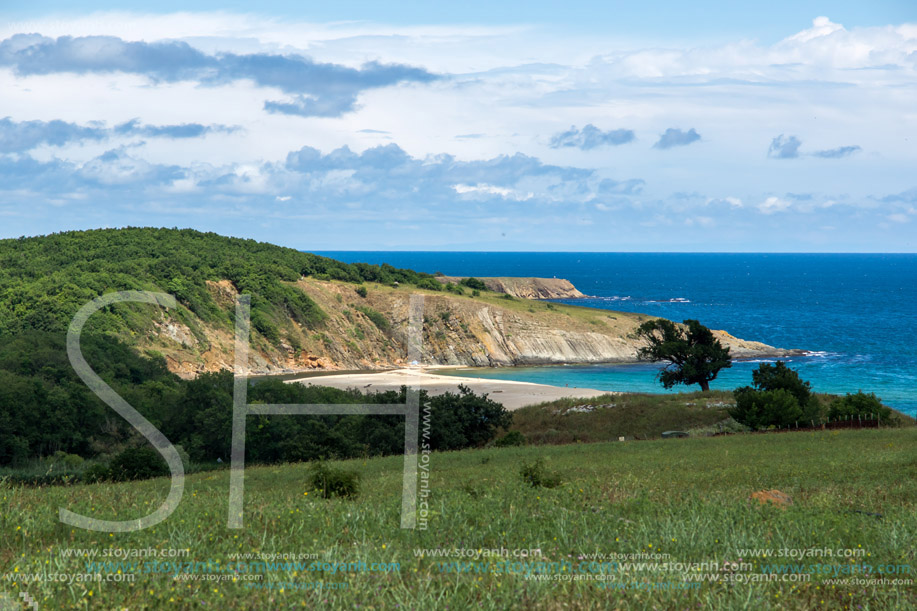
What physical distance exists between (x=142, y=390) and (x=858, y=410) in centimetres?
4045

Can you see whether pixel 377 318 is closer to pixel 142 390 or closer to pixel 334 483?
pixel 142 390

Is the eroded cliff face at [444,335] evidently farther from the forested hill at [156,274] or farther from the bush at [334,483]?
the bush at [334,483]

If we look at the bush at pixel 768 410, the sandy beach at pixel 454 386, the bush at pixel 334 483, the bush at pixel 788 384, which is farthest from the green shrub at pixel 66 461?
the bush at pixel 788 384

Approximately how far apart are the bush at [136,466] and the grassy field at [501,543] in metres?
10.3

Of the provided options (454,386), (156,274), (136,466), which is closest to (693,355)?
(454,386)

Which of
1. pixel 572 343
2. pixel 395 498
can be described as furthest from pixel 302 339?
pixel 395 498

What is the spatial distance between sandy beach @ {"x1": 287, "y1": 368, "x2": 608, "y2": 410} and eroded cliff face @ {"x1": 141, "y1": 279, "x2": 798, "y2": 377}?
1063 centimetres

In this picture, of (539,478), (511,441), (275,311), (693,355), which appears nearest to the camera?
(539,478)

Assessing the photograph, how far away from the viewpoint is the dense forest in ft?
111

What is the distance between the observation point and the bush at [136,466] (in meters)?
25.0

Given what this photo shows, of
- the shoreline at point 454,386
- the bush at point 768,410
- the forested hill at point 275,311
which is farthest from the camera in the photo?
the forested hill at point 275,311

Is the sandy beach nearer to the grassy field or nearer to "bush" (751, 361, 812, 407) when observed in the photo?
"bush" (751, 361, 812, 407)

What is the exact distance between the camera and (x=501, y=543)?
32.9 ft

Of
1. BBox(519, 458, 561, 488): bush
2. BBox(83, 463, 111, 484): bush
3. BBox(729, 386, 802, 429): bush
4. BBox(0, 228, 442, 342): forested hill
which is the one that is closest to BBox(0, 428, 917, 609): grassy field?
BBox(519, 458, 561, 488): bush
